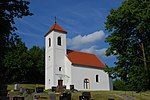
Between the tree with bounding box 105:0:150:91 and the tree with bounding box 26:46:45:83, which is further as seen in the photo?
the tree with bounding box 26:46:45:83

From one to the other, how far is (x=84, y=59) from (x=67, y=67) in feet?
16.9

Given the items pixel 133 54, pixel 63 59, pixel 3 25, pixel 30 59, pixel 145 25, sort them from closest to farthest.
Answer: pixel 3 25
pixel 145 25
pixel 133 54
pixel 63 59
pixel 30 59

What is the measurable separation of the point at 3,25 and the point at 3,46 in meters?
1.39

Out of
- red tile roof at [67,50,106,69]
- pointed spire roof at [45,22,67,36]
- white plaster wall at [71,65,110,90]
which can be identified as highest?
pointed spire roof at [45,22,67,36]

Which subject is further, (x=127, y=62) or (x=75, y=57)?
(x=75, y=57)

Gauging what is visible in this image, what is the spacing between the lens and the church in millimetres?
50062

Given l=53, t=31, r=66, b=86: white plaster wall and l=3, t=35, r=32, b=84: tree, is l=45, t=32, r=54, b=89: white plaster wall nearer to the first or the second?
l=53, t=31, r=66, b=86: white plaster wall

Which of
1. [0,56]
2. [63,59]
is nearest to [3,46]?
[0,56]

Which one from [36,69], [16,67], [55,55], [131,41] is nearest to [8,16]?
[131,41]

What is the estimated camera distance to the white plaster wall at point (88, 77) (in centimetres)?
5028

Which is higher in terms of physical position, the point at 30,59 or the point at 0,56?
the point at 30,59

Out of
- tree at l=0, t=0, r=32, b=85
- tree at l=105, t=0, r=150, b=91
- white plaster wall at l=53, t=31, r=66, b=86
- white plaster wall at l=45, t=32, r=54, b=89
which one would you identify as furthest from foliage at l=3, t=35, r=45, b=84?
tree at l=0, t=0, r=32, b=85

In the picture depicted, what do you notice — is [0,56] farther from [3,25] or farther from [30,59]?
[30,59]

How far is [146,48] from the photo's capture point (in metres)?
28.2
